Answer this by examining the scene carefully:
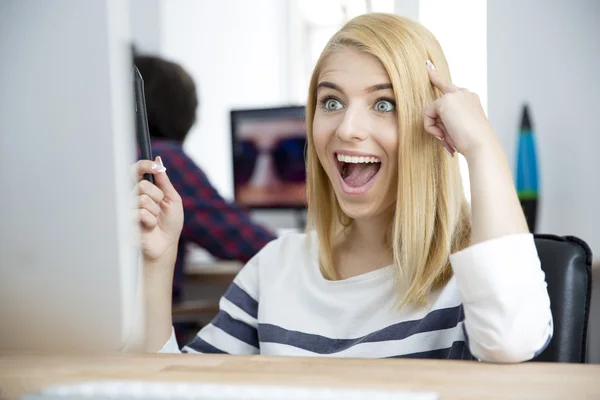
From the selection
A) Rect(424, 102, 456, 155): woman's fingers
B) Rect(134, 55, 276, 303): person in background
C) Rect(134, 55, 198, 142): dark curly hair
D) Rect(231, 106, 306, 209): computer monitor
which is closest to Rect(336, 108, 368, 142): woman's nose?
Rect(424, 102, 456, 155): woman's fingers

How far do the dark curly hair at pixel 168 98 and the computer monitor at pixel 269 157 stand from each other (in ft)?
1.78

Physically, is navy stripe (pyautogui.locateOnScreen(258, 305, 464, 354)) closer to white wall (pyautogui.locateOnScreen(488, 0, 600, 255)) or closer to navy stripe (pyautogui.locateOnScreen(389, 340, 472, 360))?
navy stripe (pyautogui.locateOnScreen(389, 340, 472, 360))

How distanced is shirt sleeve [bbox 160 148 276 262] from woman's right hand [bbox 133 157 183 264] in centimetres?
99

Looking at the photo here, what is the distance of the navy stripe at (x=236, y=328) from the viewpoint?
1118mm

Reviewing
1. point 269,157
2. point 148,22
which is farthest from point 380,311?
point 148,22

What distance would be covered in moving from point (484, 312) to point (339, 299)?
33 centimetres

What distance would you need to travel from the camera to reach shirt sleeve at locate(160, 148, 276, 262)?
1979mm

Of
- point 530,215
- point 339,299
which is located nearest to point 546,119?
point 530,215

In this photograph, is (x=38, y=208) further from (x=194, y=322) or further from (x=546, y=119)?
(x=546, y=119)

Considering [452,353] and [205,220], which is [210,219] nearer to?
[205,220]

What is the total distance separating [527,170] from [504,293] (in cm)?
139

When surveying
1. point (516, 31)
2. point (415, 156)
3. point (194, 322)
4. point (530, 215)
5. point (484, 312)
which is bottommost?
point (194, 322)

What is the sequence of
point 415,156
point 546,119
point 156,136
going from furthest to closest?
point 156,136 → point 546,119 → point 415,156

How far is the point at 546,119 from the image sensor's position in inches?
80.0
